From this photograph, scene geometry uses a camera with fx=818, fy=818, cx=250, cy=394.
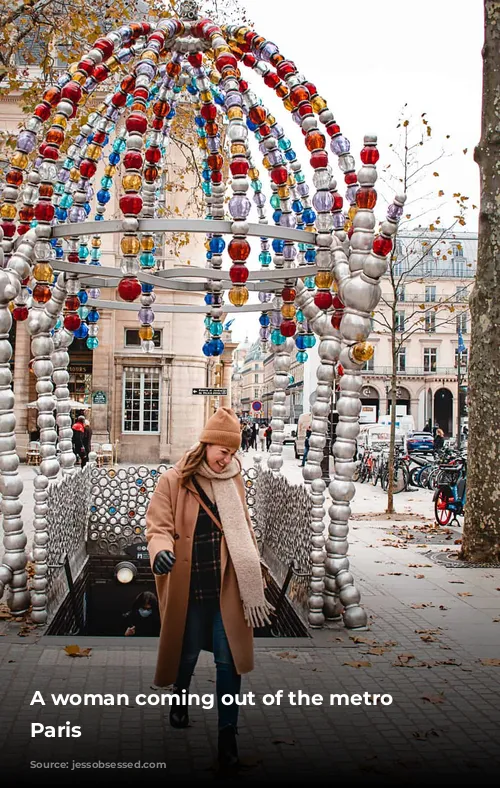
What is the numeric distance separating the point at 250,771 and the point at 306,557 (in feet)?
10.5

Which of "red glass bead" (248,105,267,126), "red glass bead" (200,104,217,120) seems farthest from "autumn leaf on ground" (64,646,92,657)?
"red glass bead" (200,104,217,120)

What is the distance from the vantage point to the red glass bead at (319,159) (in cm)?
688

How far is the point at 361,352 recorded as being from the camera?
668 cm

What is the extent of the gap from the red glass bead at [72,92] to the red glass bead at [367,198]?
2512 mm

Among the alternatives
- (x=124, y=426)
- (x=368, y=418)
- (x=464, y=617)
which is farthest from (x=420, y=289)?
(x=464, y=617)

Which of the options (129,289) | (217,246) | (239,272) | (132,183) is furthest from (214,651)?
(217,246)

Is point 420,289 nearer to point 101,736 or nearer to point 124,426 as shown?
point 124,426

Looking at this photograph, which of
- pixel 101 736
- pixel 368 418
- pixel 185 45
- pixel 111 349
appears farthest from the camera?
pixel 368 418

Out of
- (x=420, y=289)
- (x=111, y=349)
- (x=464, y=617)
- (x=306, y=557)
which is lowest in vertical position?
(x=464, y=617)

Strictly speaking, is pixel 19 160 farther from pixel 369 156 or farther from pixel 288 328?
pixel 288 328

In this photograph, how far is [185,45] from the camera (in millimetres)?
7570

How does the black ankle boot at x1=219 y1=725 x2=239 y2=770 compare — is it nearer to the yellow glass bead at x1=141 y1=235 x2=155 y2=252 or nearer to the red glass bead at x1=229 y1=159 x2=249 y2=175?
the red glass bead at x1=229 y1=159 x2=249 y2=175

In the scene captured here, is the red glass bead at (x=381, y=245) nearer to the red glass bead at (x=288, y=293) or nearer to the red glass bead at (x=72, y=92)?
the red glass bead at (x=288, y=293)

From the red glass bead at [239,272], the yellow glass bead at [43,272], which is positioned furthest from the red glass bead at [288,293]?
the yellow glass bead at [43,272]
